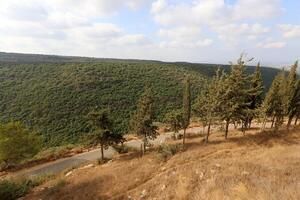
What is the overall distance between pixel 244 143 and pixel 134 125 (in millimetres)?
11166

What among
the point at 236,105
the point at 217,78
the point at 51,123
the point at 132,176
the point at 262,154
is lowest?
the point at 51,123

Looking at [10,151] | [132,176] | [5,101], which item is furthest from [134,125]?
[5,101]

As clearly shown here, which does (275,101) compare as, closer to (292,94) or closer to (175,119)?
(292,94)

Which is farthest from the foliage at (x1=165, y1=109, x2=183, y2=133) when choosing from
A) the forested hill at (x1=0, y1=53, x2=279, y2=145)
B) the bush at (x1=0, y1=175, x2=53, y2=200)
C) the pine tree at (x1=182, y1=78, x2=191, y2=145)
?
the forested hill at (x1=0, y1=53, x2=279, y2=145)

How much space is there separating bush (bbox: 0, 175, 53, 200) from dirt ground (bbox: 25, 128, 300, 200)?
1121 mm

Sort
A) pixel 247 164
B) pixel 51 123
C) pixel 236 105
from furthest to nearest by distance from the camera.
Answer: pixel 51 123 < pixel 236 105 < pixel 247 164

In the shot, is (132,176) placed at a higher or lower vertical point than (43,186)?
higher

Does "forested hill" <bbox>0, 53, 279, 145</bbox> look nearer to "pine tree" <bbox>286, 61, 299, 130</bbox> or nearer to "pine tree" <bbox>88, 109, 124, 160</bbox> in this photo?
"pine tree" <bbox>88, 109, 124, 160</bbox>

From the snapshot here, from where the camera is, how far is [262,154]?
2391 centimetres

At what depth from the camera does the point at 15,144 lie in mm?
32156

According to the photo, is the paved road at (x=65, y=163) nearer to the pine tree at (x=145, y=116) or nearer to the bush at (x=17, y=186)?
the bush at (x=17, y=186)

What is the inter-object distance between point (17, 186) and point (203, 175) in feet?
51.8

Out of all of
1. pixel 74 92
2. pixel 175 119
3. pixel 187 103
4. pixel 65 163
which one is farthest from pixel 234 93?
pixel 74 92

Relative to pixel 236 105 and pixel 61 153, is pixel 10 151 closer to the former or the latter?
pixel 61 153
